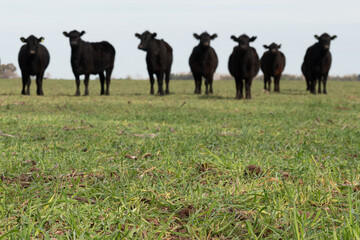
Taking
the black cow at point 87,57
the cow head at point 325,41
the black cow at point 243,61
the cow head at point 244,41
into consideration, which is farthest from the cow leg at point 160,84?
the cow head at point 325,41

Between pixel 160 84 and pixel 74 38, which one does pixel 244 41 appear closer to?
pixel 160 84

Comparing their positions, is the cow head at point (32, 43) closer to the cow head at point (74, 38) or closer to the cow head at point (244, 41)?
the cow head at point (74, 38)

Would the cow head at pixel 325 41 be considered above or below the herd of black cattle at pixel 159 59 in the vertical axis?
above

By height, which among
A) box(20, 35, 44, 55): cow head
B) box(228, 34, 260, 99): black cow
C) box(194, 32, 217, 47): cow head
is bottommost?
box(228, 34, 260, 99): black cow

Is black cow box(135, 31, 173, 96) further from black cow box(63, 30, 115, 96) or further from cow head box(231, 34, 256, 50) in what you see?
cow head box(231, 34, 256, 50)

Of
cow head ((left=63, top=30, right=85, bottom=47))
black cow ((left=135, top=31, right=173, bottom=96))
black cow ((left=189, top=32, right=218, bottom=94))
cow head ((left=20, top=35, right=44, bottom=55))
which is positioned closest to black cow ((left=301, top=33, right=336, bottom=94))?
black cow ((left=189, top=32, right=218, bottom=94))

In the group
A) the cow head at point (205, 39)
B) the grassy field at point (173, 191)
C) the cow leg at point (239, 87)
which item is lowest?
the grassy field at point (173, 191)

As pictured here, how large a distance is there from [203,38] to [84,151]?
1375 cm

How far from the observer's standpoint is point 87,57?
17578mm

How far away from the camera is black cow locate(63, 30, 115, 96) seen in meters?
17.2

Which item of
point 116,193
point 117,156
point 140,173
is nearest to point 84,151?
point 117,156

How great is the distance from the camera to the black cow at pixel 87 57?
56.4 ft

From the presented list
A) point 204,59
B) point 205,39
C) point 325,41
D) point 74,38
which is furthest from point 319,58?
point 74,38

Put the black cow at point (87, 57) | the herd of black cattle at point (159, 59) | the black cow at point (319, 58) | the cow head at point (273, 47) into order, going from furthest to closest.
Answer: the cow head at point (273, 47), the black cow at point (319, 58), the black cow at point (87, 57), the herd of black cattle at point (159, 59)
